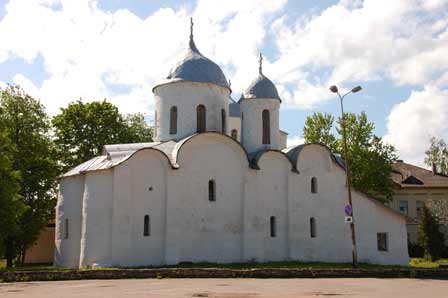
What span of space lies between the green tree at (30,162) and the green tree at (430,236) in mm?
23837

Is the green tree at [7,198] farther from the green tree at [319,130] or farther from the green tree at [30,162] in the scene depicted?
the green tree at [319,130]

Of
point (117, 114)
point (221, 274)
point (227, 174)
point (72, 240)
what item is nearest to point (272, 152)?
point (227, 174)

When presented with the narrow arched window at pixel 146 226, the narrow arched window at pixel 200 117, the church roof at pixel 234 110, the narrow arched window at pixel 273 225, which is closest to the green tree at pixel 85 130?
the church roof at pixel 234 110

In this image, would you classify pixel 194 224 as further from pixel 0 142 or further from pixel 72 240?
pixel 0 142

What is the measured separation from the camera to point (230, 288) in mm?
14562

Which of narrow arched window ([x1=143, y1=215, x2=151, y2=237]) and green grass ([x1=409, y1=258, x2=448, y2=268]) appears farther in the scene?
green grass ([x1=409, y1=258, x2=448, y2=268])

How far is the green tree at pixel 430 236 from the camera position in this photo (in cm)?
3412

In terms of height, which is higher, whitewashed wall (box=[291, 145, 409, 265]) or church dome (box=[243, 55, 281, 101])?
church dome (box=[243, 55, 281, 101])

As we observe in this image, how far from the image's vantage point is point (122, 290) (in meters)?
13.8

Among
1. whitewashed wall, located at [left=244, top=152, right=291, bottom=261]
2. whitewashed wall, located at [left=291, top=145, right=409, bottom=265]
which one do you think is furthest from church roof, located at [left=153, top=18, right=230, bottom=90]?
whitewashed wall, located at [left=291, top=145, right=409, bottom=265]

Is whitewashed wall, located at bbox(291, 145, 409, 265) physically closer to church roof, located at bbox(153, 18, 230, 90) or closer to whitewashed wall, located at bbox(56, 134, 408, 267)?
whitewashed wall, located at bbox(56, 134, 408, 267)

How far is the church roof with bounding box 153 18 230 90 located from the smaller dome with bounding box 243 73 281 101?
1610mm

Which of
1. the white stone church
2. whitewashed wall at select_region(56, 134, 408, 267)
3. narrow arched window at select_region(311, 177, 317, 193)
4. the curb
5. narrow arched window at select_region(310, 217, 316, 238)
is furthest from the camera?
narrow arched window at select_region(311, 177, 317, 193)

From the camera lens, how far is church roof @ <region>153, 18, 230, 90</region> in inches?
1008
